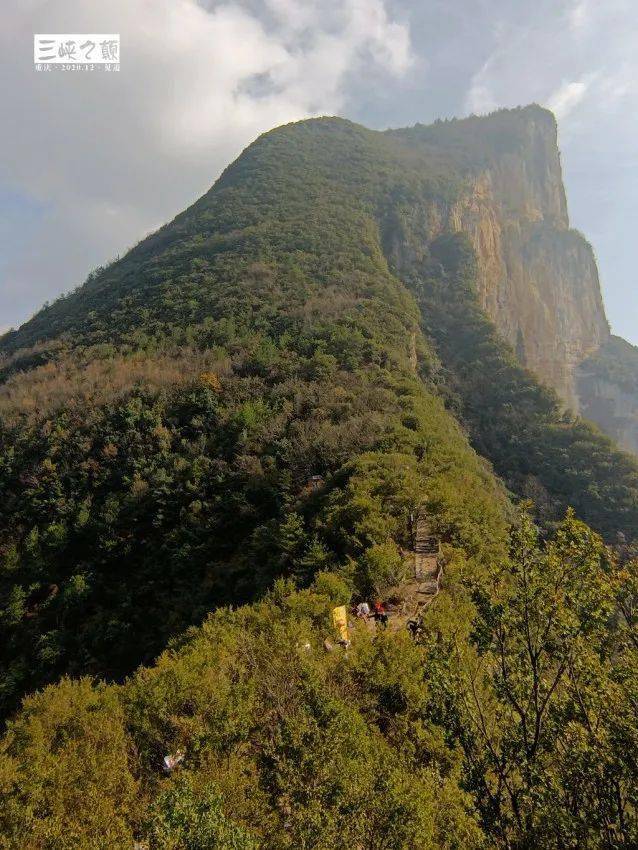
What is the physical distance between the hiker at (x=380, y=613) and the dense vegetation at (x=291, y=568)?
0.62 meters

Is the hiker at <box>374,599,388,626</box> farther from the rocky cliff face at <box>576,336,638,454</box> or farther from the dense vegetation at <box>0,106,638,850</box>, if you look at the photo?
the rocky cliff face at <box>576,336,638,454</box>

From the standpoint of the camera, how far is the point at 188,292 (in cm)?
4647

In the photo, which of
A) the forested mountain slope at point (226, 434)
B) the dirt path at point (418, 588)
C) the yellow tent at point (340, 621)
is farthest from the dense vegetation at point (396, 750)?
the forested mountain slope at point (226, 434)

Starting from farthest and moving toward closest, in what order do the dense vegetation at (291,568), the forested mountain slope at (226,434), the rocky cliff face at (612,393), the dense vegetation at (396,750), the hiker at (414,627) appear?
the rocky cliff face at (612,393) → the forested mountain slope at (226,434) → the hiker at (414,627) → the dense vegetation at (291,568) → the dense vegetation at (396,750)

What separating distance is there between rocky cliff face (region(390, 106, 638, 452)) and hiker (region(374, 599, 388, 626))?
6168 centimetres

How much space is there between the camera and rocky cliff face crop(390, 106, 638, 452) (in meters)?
78.4

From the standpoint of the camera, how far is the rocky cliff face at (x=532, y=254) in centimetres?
7838

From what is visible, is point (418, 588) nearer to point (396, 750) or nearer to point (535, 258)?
point (396, 750)

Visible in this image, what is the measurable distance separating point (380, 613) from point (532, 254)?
96.5 m

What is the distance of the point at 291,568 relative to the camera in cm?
1563

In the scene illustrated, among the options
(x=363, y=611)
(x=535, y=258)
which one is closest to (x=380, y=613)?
(x=363, y=611)

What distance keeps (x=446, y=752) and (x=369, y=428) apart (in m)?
16.8

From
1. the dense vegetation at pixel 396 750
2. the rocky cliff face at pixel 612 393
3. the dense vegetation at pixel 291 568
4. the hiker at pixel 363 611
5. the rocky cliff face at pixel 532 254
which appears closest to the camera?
the dense vegetation at pixel 396 750

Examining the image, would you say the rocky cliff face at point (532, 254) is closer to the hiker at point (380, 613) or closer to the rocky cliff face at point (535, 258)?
the rocky cliff face at point (535, 258)
